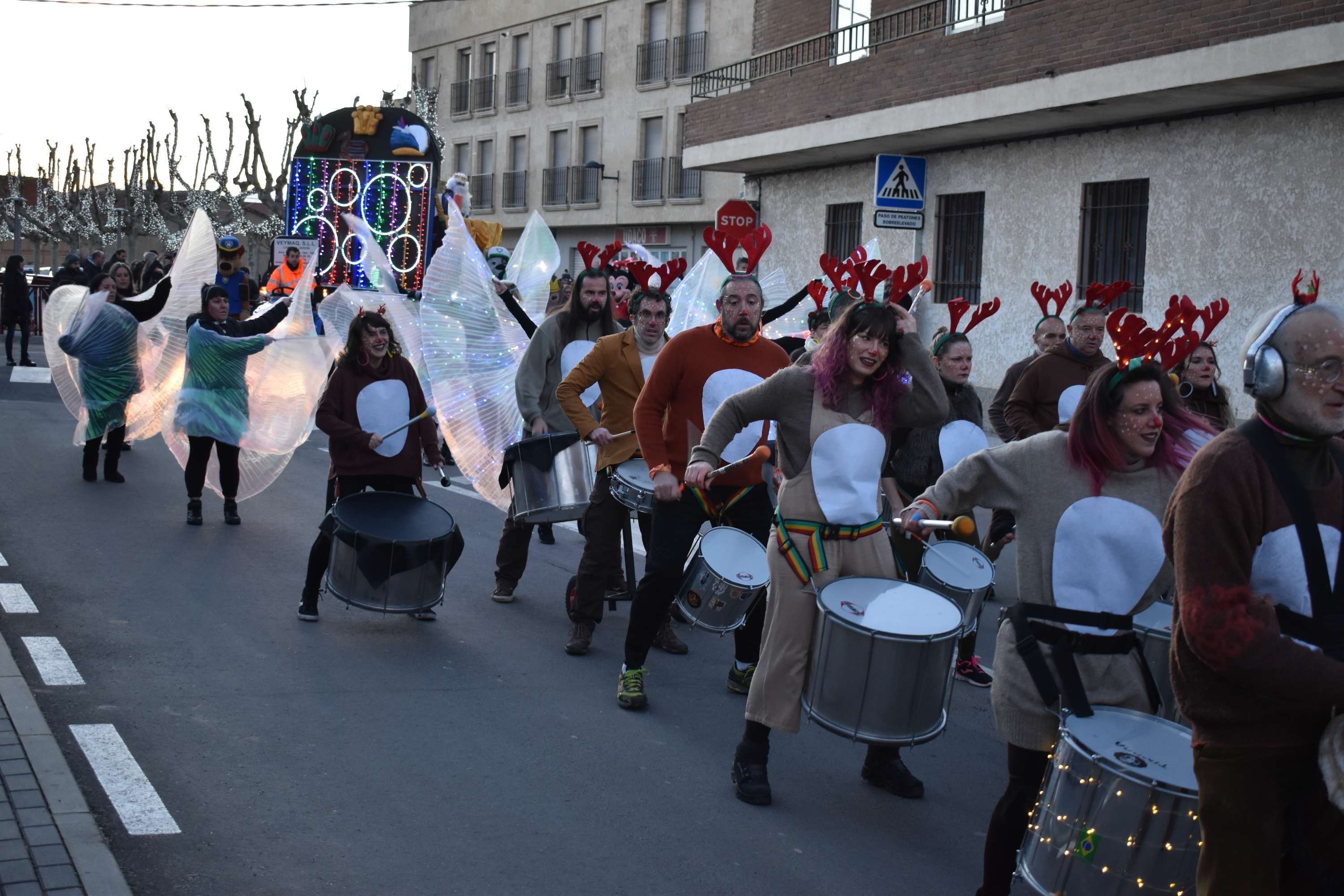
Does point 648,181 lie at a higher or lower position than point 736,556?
higher

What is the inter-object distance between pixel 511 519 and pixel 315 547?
1.14 meters

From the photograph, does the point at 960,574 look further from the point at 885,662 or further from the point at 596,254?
the point at 596,254

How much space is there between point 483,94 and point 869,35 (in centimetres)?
2661

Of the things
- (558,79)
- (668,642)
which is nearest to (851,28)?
(668,642)

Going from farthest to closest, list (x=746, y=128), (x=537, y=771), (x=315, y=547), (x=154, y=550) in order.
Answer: (x=746, y=128), (x=154, y=550), (x=315, y=547), (x=537, y=771)

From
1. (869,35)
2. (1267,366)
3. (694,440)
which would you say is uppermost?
(869,35)

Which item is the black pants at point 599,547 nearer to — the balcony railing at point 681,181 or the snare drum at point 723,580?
the snare drum at point 723,580

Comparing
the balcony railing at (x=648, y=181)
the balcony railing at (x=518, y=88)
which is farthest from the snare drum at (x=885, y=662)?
the balcony railing at (x=518, y=88)

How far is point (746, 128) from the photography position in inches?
881

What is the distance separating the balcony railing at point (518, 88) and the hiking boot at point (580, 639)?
37696mm

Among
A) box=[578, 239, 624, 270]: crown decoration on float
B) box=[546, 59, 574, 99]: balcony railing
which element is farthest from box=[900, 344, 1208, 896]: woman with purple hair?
box=[546, 59, 574, 99]: balcony railing

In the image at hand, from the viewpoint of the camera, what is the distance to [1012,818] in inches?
149

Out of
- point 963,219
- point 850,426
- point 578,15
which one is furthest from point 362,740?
point 578,15

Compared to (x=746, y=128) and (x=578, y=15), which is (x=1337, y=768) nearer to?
(x=746, y=128)
